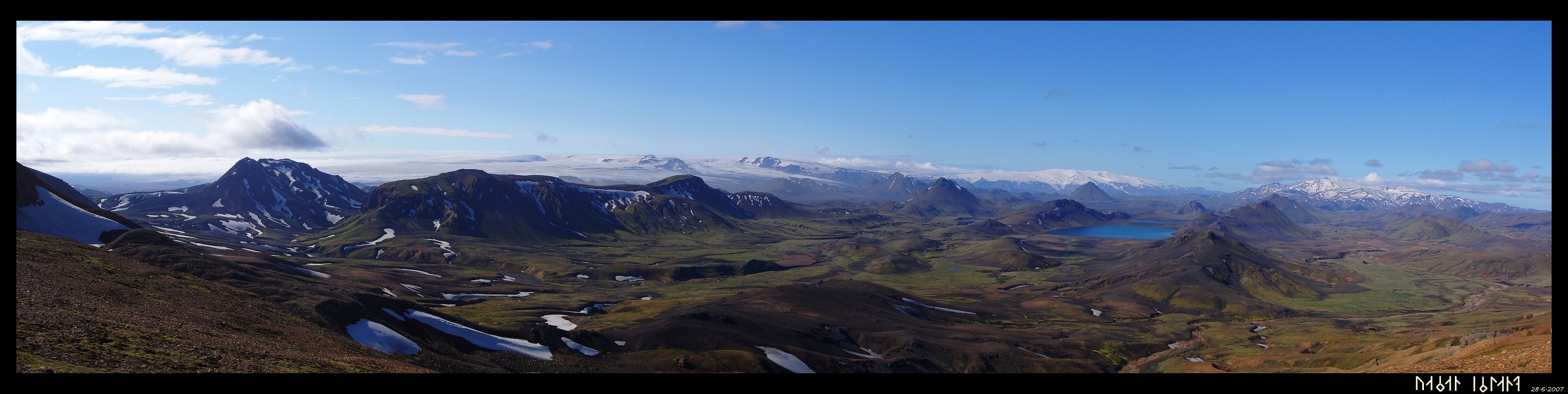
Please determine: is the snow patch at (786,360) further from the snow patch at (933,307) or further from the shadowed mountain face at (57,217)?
the shadowed mountain face at (57,217)

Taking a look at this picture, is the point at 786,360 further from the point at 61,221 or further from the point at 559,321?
the point at 61,221

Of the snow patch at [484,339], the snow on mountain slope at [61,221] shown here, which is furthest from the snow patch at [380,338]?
the snow on mountain slope at [61,221]

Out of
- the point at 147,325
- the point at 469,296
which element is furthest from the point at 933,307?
the point at 147,325

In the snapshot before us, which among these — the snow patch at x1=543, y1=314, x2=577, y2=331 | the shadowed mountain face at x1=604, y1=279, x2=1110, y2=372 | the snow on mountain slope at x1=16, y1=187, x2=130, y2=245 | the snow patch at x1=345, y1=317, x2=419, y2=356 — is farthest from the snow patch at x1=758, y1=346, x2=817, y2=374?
the snow on mountain slope at x1=16, y1=187, x2=130, y2=245

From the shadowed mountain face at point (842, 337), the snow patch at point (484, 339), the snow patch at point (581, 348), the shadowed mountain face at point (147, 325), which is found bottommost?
the shadowed mountain face at point (842, 337)

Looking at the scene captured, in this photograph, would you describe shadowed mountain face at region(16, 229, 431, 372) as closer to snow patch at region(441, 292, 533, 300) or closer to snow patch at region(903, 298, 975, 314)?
snow patch at region(441, 292, 533, 300)

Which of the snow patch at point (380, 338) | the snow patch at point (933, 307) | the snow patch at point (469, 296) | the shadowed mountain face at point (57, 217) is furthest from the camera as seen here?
the snow patch at point (933, 307)
